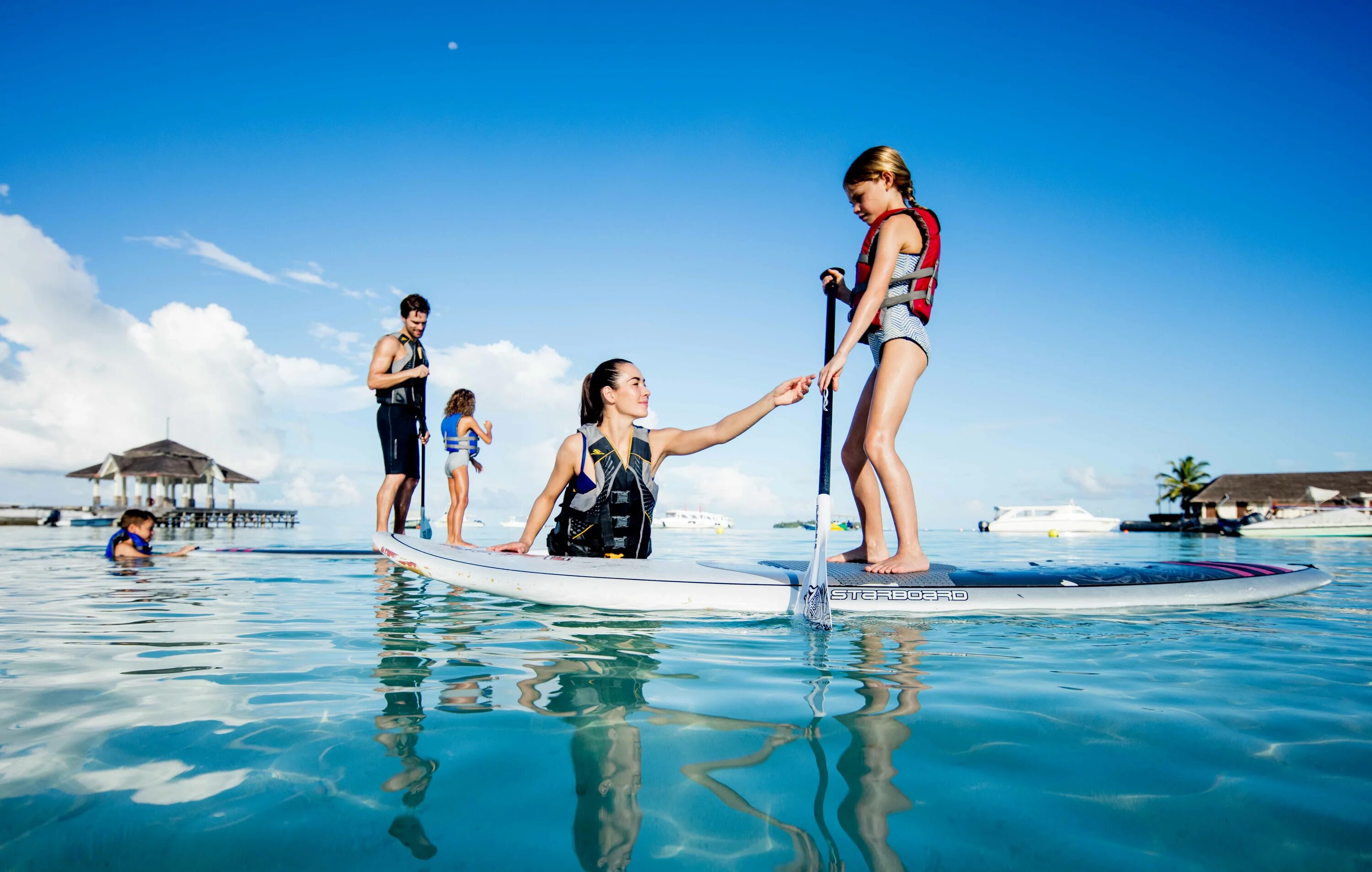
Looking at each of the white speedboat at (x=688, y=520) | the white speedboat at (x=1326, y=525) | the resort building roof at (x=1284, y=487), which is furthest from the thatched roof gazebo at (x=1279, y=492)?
the white speedboat at (x=688, y=520)

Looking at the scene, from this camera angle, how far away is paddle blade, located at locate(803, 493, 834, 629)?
351 cm

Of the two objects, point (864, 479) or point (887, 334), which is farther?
point (864, 479)

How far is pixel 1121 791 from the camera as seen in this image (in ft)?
5.05

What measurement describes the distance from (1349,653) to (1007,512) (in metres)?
57.1

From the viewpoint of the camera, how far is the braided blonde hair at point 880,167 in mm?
4562

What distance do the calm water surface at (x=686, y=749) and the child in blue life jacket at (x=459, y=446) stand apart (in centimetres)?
428

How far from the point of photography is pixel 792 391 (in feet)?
13.7

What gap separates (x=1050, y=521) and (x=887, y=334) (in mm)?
55400

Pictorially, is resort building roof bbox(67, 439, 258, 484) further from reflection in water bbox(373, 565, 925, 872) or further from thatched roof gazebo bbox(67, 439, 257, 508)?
reflection in water bbox(373, 565, 925, 872)

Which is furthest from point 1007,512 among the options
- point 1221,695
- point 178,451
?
point 1221,695

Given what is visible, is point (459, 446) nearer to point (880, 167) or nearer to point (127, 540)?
point (127, 540)

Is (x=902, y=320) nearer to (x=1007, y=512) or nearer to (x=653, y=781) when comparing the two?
(x=653, y=781)

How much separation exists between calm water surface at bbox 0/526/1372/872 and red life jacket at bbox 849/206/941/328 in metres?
2.04

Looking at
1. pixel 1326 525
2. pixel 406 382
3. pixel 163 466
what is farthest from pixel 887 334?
pixel 163 466
